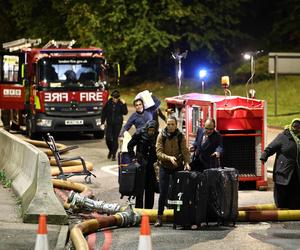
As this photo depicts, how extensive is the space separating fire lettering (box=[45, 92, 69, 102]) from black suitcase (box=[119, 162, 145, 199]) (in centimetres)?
1393

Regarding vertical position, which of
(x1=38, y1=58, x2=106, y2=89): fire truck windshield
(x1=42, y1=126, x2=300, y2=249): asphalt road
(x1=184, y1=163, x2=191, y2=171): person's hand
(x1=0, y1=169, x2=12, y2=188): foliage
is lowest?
(x1=42, y1=126, x2=300, y2=249): asphalt road

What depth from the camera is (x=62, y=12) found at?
55219mm

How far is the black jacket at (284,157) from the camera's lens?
14109 millimetres

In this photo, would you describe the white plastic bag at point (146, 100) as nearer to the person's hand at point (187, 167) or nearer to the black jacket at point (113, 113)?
the person's hand at point (187, 167)

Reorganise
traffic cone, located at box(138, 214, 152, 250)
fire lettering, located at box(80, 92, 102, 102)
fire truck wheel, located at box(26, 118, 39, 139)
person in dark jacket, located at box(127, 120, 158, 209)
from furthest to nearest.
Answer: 1. fire truck wheel, located at box(26, 118, 39, 139)
2. fire lettering, located at box(80, 92, 102, 102)
3. person in dark jacket, located at box(127, 120, 158, 209)
4. traffic cone, located at box(138, 214, 152, 250)

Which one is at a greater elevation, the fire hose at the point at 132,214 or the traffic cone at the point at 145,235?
the traffic cone at the point at 145,235

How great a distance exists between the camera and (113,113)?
22141mm

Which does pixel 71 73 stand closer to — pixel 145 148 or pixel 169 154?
pixel 145 148

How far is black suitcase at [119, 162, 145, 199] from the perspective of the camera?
44.7ft

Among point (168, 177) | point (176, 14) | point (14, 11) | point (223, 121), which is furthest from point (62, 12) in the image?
point (168, 177)

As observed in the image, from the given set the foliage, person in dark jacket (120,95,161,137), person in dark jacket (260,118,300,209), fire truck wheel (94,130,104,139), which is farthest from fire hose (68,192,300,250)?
fire truck wheel (94,130,104,139)

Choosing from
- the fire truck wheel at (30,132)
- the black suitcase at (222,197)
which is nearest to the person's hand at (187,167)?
the black suitcase at (222,197)

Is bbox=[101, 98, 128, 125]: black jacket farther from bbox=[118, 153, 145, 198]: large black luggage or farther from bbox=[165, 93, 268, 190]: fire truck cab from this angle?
bbox=[118, 153, 145, 198]: large black luggage

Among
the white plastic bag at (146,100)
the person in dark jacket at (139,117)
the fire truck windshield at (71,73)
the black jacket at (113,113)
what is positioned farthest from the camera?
the fire truck windshield at (71,73)
